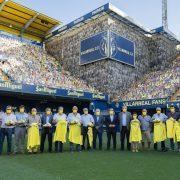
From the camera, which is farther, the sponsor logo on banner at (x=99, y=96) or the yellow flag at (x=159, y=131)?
the sponsor logo on banner at (x=99, y=96)

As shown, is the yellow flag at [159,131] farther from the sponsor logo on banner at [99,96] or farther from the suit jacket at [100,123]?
the sponsor logo on banner at [99,96]

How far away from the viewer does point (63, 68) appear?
3212cm

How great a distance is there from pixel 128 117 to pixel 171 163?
401 centimetres

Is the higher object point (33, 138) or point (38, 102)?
point (38, 102)

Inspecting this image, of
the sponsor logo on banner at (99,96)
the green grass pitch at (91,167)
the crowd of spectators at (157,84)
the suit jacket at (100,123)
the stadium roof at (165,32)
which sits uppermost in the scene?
the stadium roof at (165,32)

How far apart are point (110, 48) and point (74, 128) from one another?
16.3 m

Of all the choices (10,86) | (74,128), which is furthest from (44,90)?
(74,128)

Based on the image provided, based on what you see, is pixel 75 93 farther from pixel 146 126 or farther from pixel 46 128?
pixel 46 128

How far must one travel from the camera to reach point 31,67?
28.2 meters

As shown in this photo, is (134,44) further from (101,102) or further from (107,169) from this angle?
(107,169)

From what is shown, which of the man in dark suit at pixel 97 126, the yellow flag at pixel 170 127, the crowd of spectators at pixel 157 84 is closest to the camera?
the yellow flag at pixel 170 127

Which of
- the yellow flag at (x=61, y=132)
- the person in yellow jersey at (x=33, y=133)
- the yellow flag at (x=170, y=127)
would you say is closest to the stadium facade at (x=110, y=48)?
the yellow flag at (x=61, y=132)

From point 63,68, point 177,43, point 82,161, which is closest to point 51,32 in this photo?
point 63,68

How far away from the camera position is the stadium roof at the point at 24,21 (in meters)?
29.6
